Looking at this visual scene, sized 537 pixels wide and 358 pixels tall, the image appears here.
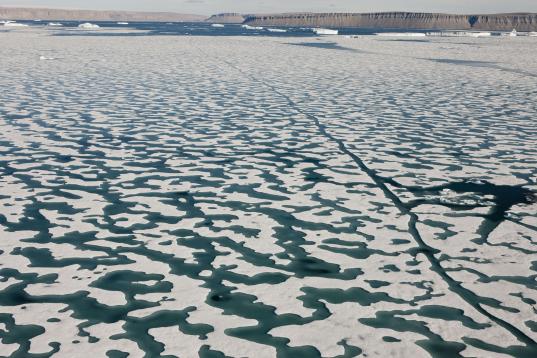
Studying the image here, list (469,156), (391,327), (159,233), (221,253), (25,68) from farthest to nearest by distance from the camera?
(25,68)
(469,156)
(159,233)
(221,253)
(391,327)

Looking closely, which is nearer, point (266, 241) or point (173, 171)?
point (266, 241)

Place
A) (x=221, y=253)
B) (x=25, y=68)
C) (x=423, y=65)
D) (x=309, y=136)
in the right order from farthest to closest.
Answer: (x=423, y=65) → (x=25, y=68) → (x=309, y=136) → (x=221, y=253)

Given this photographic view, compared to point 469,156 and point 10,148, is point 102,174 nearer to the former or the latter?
point 10,148

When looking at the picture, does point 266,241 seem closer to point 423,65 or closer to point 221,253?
point 221,253

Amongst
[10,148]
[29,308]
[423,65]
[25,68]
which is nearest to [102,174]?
[10,148]

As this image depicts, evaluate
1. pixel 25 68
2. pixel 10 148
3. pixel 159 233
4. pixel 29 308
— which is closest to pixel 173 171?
pixel 159 233

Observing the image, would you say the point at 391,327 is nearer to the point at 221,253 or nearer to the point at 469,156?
the point at 221,253

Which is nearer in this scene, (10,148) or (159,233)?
(159,233)

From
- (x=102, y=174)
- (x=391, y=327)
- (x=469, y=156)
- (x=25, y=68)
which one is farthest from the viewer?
(x=25, y=68)

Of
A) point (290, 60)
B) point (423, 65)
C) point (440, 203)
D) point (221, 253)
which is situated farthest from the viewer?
point (290, 60)
